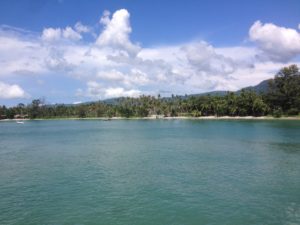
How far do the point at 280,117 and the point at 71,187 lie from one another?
141577mm

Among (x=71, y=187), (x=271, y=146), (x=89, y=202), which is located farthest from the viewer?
(x=271, y=146)

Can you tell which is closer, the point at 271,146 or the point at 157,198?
the point at 157,198

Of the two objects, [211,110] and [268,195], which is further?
[211,110]

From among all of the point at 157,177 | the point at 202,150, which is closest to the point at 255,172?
the point at 157,177

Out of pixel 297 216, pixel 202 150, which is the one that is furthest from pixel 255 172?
pixel 202 150

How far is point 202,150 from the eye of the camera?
51875 mm

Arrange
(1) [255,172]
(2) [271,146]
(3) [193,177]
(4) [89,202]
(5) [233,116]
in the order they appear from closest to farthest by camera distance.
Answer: (4) [89,202] → (3) [193,177] → (1) [255,172] → (2) [271,146] → (5) [233,116]

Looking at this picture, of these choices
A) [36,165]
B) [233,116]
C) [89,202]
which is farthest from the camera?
[233,116]

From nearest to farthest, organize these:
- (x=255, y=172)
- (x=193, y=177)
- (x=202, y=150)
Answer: (x=193, y=177) < (x=255, y=172) < (x=202, y=150)

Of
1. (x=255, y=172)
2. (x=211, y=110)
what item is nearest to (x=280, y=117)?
(x=211, y=110)

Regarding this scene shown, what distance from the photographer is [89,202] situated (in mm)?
24719

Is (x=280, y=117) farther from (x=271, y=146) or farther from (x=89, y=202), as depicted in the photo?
(x=89, y=202)

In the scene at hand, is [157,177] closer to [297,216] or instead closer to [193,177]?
[193,177]

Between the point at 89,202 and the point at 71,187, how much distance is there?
197 inches
